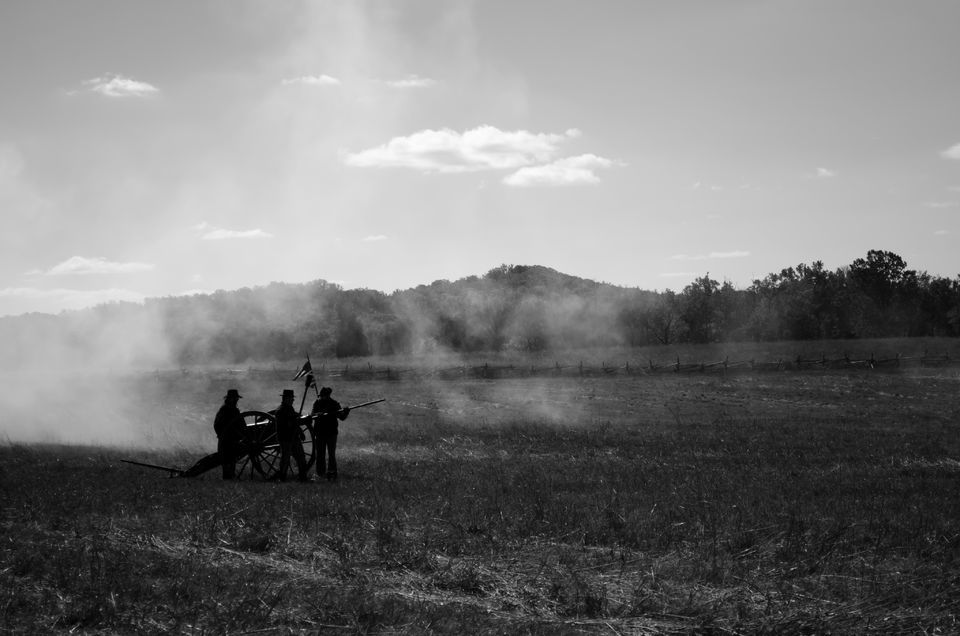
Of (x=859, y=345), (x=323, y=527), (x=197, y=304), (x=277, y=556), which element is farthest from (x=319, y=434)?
(x=859, y=345)

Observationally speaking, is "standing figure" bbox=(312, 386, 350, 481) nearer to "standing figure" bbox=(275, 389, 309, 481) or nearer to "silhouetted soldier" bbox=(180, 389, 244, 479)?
"standing figure" bbox=(275, 389, 309, 481)

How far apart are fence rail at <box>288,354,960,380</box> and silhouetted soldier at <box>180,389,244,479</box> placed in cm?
3570

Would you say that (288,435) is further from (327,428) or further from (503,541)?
(503,541)

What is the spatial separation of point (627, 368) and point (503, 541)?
4817 centimetres

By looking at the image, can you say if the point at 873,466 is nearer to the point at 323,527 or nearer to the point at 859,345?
the point at 323,527

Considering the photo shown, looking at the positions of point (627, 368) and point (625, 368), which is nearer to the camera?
point (627, 368)

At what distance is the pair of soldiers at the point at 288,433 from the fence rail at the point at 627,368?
35701 mm

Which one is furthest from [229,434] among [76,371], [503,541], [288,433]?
[76,371]

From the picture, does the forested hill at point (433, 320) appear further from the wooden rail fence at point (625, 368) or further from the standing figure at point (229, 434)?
the standing figure at point (229, 434)

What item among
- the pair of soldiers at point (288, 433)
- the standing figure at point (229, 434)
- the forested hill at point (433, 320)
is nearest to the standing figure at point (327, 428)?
the pair of soldiers at point (288, 433)

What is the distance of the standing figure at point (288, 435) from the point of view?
18094mm

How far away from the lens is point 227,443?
18234mm

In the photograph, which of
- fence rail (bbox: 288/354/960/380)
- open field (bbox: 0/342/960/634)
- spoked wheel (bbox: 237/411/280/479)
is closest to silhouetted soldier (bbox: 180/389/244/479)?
spoked wheel (bbox: 237/411/280/479)

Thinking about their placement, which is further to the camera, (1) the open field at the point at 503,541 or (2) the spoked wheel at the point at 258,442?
(2) the spoked wheel at the point at 258,442
